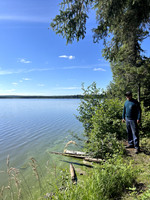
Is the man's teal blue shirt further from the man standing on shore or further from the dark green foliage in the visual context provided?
the dark green foliage

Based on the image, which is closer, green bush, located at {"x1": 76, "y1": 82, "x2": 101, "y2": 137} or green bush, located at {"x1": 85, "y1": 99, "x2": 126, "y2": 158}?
green bush, located at {"x1": 85, "y1": 99, "x2": 126, "y2": 158}

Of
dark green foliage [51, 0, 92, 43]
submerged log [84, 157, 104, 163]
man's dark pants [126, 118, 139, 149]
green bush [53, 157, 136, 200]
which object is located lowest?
submerged log [84, 157, 104, 163]

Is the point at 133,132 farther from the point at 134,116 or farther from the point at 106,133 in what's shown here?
the point at 106,133

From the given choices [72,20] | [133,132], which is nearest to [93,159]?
[133,132]

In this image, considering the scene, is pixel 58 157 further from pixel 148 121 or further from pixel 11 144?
pixel 148 121

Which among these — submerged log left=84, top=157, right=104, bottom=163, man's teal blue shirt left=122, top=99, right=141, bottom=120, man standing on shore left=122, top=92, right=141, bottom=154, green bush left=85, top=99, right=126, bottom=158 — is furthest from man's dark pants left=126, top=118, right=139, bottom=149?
submerged log left=84, top=157, right=104, bottom=163

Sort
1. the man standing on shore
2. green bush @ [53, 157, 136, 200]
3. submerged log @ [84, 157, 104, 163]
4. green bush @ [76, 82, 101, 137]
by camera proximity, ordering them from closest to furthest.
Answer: green bush @ [53, 157, 136, 200], the man standing on shore, submerged log @ [84, 157, 104, 163], green bush @ [76, 82, 101, 137]

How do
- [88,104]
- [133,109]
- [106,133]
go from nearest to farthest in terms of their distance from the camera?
[133,109], [106,133], [88,104]

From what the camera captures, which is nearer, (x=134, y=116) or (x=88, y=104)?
(x=134, y=116)

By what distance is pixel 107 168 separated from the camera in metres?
3.33

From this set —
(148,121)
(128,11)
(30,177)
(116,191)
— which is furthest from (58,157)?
(128,11)

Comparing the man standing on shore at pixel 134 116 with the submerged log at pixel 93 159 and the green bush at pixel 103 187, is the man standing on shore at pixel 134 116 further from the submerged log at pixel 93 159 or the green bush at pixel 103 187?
the green bush at pixel 103 187

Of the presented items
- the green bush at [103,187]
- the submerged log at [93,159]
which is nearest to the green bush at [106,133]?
the submerged log at [93,159]

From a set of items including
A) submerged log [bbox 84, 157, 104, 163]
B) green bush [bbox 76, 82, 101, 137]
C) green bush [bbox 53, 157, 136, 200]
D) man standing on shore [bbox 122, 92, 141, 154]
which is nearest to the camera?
green bush [bbox 53, 157, 136, 200]
